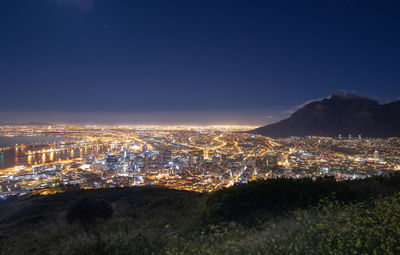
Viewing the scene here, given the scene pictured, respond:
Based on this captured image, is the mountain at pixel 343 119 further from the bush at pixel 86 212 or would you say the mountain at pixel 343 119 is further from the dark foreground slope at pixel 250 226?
the bush at pixel 86 212

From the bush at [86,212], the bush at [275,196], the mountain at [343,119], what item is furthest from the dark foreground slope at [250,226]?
the mountain at [343,119]

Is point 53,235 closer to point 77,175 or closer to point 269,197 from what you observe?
point 269,197

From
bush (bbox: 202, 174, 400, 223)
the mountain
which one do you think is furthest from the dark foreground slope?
the mountain

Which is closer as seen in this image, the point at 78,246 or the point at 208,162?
the point at 78,246

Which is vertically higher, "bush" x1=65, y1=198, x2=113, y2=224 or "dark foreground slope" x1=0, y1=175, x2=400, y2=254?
"dark foreground slope" x1=0, y1=175, x2=400, y2=254

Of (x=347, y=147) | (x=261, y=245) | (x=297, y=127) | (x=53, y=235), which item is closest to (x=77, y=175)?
(x=53, y=235)

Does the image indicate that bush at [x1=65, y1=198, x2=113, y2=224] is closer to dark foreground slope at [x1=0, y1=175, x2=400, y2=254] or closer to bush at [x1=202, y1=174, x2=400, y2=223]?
dark foreground slope at [x1=0, y1=175, x2=400, y2=254]

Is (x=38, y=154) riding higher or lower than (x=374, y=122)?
lower
